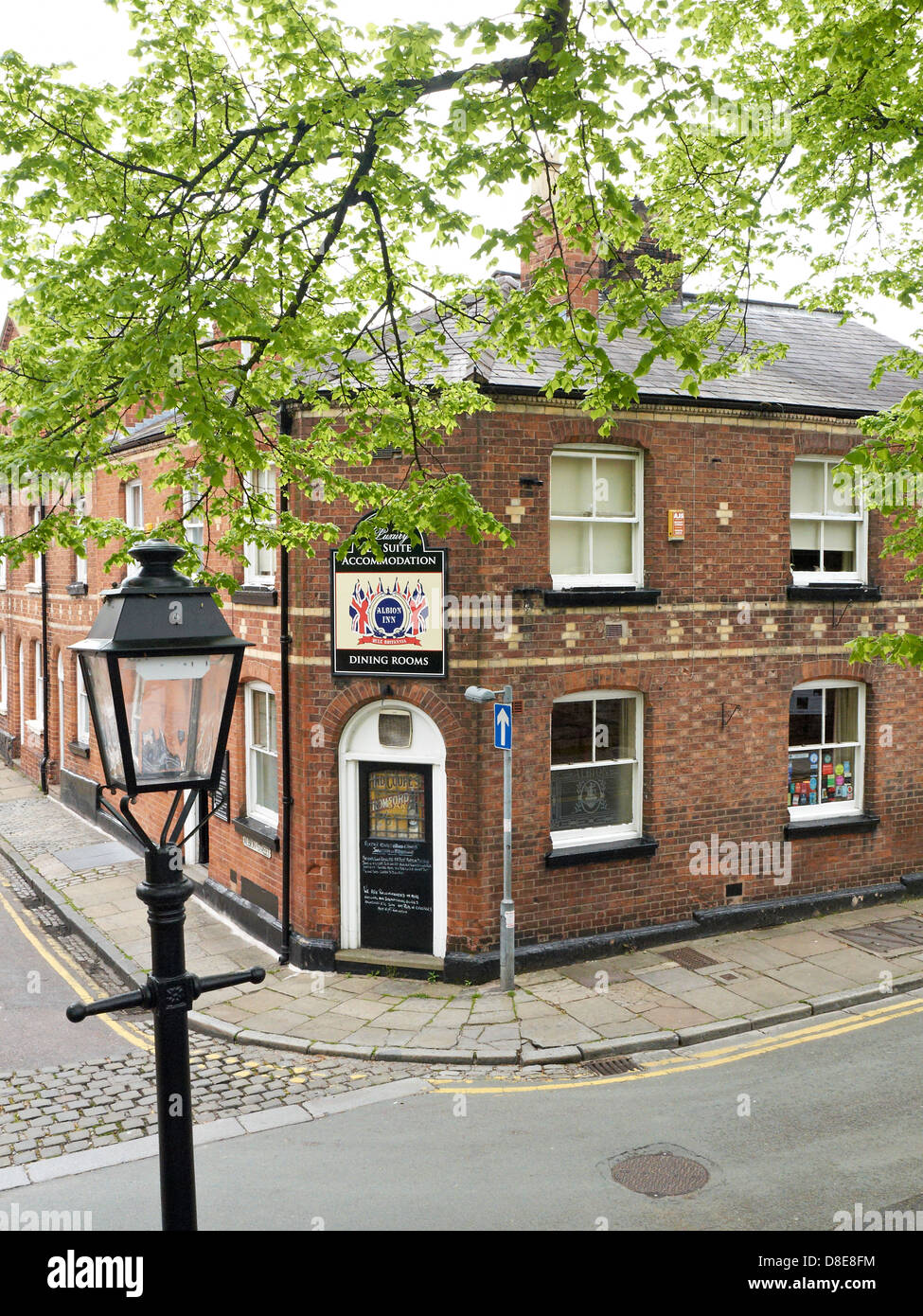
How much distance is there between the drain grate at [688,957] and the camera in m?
12.3

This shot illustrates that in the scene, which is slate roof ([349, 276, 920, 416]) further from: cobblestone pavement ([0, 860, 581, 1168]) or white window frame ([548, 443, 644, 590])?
cobblestone pavement ([0, 860, 581, 1168])

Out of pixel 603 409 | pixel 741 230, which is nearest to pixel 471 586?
pixel 603 409

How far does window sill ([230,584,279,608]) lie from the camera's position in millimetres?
12945

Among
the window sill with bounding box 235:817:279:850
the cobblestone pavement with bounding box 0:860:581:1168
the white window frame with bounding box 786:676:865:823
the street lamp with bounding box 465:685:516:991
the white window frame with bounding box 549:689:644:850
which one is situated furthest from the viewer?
the white window frame with bounding box 786:676:865:823

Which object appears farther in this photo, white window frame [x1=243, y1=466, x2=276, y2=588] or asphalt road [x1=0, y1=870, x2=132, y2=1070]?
white window frame [x1=243, y1=466, x2=276, y2=588]

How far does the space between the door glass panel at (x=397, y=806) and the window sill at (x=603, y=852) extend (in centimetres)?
164

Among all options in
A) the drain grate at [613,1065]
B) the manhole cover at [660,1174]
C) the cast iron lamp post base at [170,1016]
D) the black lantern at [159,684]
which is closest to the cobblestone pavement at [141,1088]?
the drain grate at [613,1065]

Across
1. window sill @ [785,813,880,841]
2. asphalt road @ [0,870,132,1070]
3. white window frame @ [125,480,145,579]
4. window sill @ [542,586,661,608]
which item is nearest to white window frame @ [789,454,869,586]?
window sill @ [542,586,661,608]

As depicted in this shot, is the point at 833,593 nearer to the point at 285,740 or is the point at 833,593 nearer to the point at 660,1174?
the point at 285,740

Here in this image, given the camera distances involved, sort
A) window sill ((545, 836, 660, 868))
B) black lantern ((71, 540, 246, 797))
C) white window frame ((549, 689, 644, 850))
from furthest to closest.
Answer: white window frame ((549, 689, 644, 850)) → window sill ((545, 836, 660, 868)) → black lantern ((71, 540, 246, 797))

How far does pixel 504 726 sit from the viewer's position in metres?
11.3

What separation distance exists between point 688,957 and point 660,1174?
510 centimetres

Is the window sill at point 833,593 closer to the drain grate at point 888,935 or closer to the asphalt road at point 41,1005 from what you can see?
the drain grate at point 888,935

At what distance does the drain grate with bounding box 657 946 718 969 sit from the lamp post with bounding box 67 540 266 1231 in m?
9.18
